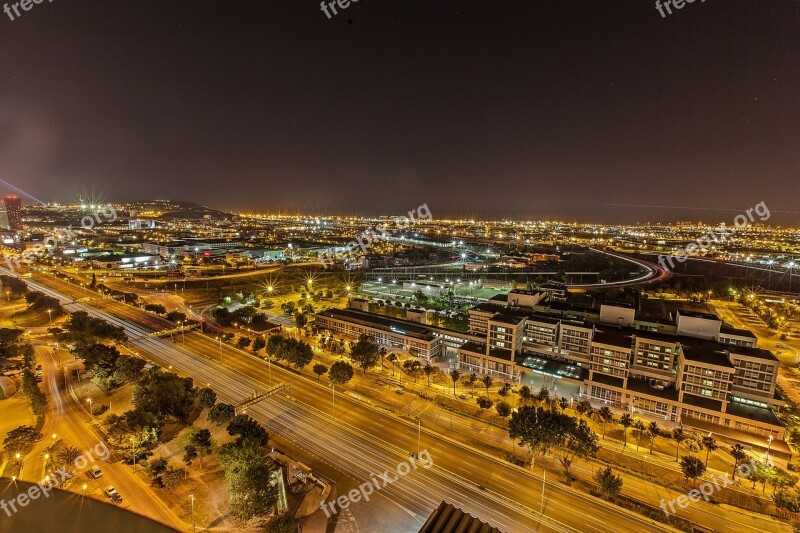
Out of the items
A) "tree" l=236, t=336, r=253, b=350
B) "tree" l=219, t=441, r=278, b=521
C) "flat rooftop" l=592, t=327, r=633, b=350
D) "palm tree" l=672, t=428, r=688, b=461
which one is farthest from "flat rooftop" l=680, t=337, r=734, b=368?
"tree" l=236, t=336, r=253, b=350

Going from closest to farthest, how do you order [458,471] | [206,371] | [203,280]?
[458,471], [206,371], [203,280]

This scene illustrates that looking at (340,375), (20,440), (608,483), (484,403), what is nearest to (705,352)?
(608,483)

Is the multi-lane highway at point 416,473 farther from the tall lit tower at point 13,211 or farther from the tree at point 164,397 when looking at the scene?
the tall lit tower at point 13,211

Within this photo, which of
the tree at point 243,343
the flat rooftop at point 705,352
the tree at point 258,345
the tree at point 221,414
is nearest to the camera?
the tree at point 221,414

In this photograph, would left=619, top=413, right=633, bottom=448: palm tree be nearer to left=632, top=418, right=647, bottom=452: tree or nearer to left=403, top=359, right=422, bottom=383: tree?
left=632, top=418, right=647, bottom=452: tree

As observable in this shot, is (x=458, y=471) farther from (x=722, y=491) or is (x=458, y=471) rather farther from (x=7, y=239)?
(x=7, y=239)

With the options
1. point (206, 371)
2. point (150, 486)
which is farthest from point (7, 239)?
point (150, 486)

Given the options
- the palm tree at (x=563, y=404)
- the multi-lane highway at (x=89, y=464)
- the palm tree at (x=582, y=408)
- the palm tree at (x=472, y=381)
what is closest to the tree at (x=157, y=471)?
the multi-lane highway at (x=89, y=464)
